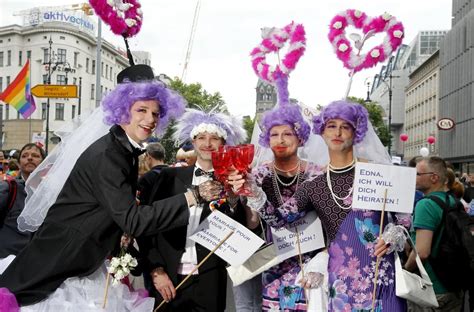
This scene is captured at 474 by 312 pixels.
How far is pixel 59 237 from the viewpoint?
3.02 m

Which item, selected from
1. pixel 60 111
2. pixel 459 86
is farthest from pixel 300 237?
pixel 60 111

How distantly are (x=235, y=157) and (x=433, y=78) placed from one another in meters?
66.3

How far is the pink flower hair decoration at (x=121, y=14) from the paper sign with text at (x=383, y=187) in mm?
1742

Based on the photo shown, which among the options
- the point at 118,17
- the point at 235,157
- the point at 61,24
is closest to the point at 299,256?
the point at 235,157

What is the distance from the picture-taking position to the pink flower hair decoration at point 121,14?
3.58 metres

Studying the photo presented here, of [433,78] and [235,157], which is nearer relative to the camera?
[235,157]

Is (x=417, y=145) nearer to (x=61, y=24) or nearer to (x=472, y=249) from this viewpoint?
(x=61, y=24)

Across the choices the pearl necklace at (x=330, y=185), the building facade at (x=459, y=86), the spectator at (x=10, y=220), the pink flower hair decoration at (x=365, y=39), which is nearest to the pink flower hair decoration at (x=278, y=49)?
the pink flower hair decoration at (x=365, y=39)

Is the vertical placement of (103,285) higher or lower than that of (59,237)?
lower

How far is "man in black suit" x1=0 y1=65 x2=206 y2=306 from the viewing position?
2.92 metres

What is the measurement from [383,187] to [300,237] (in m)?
0.73

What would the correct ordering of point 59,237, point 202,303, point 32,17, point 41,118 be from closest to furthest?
point 59,237 < point 202,303 < point 41,118 < point 32,17

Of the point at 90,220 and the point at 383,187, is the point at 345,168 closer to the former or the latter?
the point at 383,187

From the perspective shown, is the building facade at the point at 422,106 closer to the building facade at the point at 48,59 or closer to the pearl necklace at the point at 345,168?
the building facade at the point at 48,59
